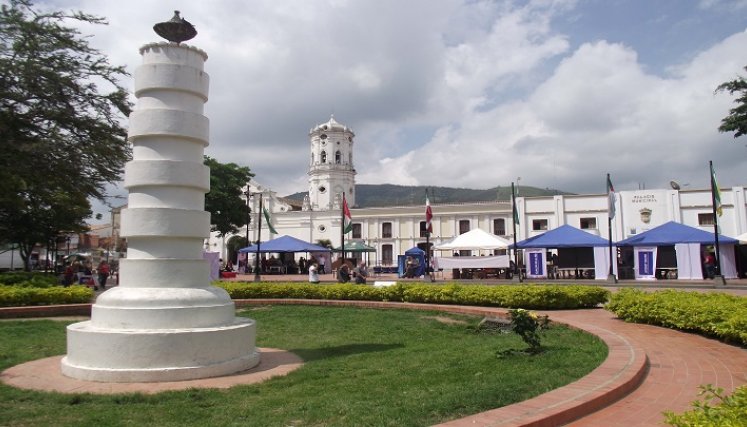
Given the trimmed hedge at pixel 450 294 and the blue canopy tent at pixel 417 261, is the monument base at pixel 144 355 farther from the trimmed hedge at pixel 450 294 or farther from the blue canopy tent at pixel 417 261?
the blue canopy tent at pixel 417 261

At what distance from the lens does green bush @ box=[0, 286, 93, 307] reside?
1414cm

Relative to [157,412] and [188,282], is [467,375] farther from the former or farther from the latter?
[188,282]

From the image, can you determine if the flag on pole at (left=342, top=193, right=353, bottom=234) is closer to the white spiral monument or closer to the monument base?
the white spiral monument

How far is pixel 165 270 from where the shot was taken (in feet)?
25.1

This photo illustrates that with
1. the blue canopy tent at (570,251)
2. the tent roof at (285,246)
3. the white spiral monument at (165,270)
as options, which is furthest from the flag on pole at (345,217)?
the white spiral monument at (165,270)

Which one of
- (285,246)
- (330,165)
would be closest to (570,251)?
(285,246)

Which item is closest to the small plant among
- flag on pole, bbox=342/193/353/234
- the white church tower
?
flag on pole, bbox=342/193/353/234

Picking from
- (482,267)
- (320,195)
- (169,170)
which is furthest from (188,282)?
(320,195)

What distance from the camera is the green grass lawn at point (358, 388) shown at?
495 cm

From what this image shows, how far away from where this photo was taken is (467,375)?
20.9 feet

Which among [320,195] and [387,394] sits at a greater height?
[320,195]

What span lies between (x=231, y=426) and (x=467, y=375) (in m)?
2.83

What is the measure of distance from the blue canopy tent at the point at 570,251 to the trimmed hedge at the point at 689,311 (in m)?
18.0

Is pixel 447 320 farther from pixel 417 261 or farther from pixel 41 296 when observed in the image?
pixel 417 261
